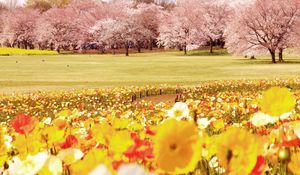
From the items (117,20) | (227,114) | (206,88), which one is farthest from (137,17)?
(227,114)

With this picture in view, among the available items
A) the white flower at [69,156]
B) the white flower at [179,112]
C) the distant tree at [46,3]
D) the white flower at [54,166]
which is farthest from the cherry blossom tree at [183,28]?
the white flower at [54,166]

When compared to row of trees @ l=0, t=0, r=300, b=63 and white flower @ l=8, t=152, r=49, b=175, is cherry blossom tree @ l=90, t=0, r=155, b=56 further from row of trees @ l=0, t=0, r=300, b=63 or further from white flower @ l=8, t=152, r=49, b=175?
white flower @ l=8, t=152, r=49, b=175

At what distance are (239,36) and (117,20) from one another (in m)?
34.3

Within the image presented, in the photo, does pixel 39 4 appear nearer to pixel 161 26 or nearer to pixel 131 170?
pixel 161 26

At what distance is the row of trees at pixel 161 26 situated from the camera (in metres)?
41.0

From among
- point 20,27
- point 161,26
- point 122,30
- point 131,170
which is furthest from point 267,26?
point 20,27

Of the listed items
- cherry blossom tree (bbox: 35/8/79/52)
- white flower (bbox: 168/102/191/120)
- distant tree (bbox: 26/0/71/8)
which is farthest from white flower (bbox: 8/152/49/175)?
distant tree (bbox: 26/0/71/8)

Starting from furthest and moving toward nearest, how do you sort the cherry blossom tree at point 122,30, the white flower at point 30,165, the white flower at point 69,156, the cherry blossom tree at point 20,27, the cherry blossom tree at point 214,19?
the cherry blossom tree at point 20,27 → the cherry blossom tree at point 122,30 → the cherry blossom tree at point 214,19 → the white flower at point 69,156 → the white flower at point 30,165

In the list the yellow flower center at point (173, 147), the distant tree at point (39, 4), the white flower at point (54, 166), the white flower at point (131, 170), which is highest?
the distant tree at point (39, 4)

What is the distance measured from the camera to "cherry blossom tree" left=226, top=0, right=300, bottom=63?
132 ft

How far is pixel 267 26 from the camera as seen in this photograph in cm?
4041

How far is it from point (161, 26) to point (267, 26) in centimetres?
3195

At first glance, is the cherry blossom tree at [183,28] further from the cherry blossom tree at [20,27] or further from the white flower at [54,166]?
the white flower at [54,166]


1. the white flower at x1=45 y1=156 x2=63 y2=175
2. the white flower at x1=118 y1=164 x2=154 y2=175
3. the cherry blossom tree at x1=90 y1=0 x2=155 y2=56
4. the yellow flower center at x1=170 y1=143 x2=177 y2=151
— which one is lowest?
the white flower at x1=45 y1=156 x2=63 y2=175
